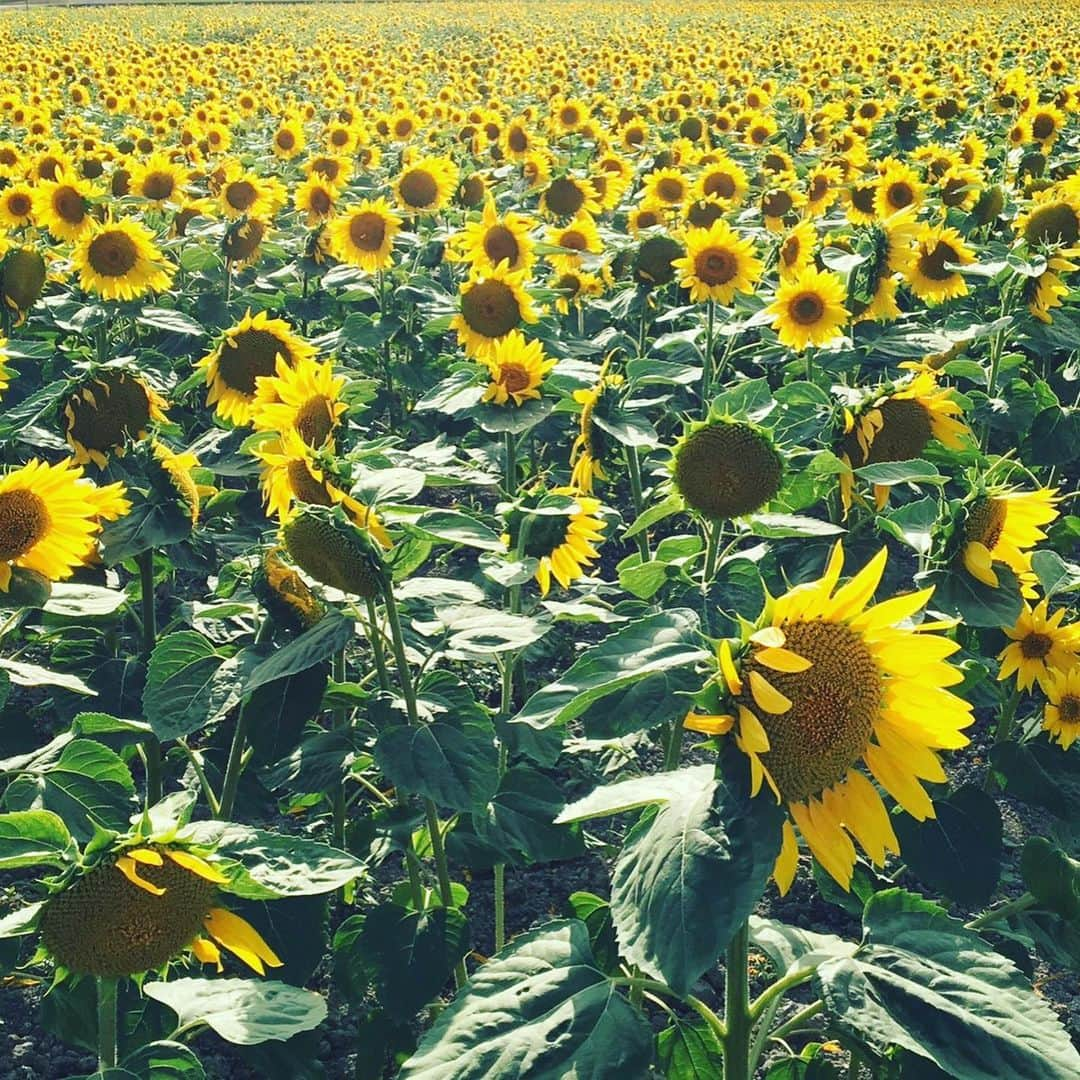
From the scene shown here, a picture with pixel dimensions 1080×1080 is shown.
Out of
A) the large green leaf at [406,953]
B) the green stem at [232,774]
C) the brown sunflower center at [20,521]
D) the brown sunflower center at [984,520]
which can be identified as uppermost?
the brown sunflower center at [984,520]

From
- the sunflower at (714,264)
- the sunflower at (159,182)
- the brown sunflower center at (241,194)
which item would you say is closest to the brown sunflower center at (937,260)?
the sunflower at (714,264)

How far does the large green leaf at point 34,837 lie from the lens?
133 centimetres

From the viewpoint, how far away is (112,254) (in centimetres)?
433

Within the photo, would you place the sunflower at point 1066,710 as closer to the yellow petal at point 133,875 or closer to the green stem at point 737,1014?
the green stem at point 737,1014

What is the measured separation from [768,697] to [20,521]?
1.25m

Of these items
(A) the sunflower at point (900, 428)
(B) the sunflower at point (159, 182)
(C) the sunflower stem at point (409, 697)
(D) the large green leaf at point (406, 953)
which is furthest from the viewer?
(B) the sunflower at point (159, 182)

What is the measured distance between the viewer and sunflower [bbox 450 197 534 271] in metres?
4.46

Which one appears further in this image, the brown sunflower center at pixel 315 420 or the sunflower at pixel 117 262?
the sunflower at pixel 117 262

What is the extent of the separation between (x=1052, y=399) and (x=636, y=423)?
6.33ft

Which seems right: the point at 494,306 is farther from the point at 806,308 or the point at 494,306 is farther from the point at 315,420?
the point at 315,420

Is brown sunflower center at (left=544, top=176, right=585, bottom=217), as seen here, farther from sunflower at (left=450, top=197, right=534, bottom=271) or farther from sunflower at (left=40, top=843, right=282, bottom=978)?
sunflower at (left=40, top=843, right=282, bottom=978)

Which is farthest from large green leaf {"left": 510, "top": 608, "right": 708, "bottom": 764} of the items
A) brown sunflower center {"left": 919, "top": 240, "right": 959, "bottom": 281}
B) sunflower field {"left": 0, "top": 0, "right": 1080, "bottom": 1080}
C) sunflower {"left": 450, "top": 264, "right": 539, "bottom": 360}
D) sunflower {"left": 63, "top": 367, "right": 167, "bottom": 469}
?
brown sunflower center {"left": 919, "top": 240, "right": 959, "bottom": 281}

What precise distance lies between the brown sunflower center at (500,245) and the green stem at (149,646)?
7.31ft

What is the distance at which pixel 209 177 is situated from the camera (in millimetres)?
6551
